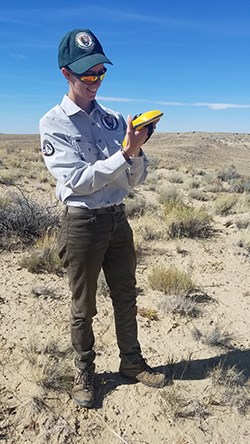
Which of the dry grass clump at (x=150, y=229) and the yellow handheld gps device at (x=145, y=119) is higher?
the yellow handheld gps device at (x=145, y=119)

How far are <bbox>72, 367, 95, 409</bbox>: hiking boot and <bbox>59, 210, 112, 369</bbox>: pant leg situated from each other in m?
0.16

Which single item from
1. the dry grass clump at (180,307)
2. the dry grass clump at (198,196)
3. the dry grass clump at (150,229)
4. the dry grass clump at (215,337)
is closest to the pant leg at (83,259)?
the dry grass clump at (215,337)

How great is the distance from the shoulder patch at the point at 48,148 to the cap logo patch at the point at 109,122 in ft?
1.37

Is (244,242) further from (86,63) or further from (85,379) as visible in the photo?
(86,63)

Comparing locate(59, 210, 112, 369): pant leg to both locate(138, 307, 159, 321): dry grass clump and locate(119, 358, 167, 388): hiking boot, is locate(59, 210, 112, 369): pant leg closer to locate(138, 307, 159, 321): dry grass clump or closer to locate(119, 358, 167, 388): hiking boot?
locate(119, 358, 167, 388): hiking boot

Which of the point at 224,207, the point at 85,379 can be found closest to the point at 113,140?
the point at 85,379

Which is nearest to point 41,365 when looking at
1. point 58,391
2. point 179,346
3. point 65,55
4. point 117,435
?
point 58,391

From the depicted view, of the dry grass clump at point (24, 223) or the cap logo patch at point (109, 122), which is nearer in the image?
the cap logo patch at point (109, 122)

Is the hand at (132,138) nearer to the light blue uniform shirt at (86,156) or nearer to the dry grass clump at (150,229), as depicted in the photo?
the light blue uniform shirt at (86,156)

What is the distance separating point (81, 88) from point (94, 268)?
1.14 metres

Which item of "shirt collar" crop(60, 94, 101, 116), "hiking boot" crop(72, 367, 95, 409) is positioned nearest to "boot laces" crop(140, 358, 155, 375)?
"hiking boot" crop(72, 367, 95, 409)

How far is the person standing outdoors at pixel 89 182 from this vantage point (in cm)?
233

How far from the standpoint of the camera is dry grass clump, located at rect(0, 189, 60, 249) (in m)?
6.00

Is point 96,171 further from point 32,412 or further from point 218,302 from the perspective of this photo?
point 218,302
